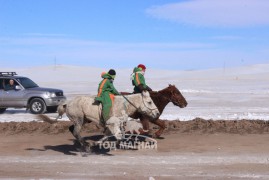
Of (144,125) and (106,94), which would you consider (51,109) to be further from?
(106,94)

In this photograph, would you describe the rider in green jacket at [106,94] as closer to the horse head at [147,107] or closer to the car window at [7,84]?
the horse head at [147,107]

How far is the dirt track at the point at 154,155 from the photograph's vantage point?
10539mm

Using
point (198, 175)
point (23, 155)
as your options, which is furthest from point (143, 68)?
point (198, 175)

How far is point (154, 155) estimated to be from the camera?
12648 millimetres

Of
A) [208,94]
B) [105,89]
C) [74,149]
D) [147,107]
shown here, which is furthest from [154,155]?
[208,94]

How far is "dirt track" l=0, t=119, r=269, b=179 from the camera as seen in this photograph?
1054 cm

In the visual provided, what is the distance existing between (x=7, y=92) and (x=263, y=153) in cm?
1621

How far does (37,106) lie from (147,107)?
1361 centimetres

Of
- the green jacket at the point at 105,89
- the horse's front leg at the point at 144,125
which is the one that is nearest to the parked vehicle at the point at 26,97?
the horse's front leg at the point at 144,125

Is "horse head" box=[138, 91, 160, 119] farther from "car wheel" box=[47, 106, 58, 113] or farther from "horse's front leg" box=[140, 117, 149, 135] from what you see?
"car wheel" box=[47, 106, 58, 113]

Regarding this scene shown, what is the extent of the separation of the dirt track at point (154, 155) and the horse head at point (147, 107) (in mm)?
934

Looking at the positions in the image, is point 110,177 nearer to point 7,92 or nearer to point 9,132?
point 9,132

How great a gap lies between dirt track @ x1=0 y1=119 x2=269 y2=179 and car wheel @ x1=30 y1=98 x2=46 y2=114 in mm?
7830

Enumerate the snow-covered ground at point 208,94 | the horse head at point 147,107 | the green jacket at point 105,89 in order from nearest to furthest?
the green jacket at point 105,89, the horse head at point 147,107, the snow-covered ground at point 208,94
